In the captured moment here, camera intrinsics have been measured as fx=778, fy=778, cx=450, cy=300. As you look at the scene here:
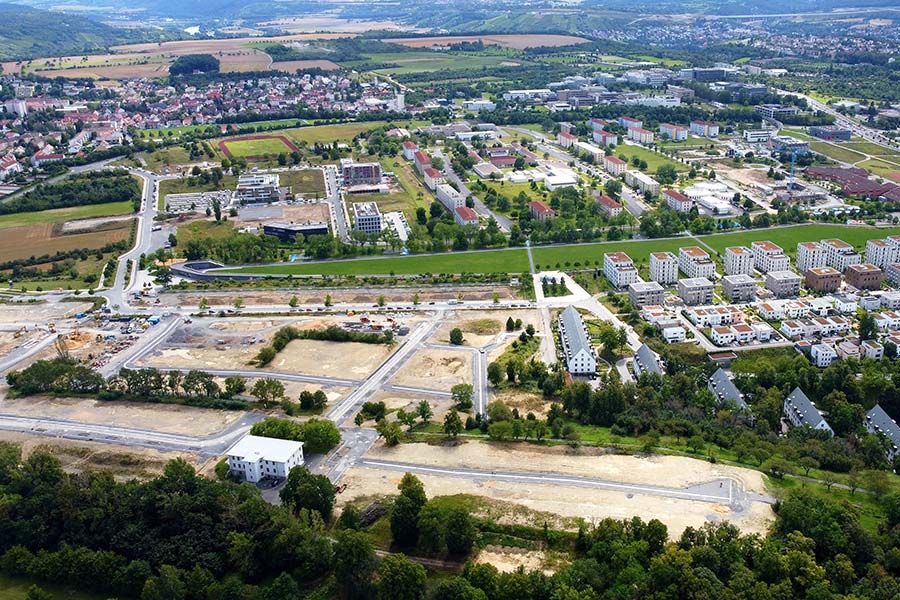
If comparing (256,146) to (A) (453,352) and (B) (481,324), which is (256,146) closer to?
(B) (481,324)

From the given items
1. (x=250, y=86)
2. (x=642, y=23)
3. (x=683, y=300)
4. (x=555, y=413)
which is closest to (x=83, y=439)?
(x=555, y=413)

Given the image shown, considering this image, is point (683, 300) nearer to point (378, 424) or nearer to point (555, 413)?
point (555, 413)

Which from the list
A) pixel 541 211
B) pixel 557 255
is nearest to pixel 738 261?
pixel 557 255

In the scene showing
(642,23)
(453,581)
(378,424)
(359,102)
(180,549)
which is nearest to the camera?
(453,581)

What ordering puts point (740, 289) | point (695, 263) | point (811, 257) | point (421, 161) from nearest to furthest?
point (740, 289) < point (695, 263) < point (811, 257) < point (421, 161)

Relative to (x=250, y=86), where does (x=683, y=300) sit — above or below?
below

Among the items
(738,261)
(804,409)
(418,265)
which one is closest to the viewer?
(804,409)

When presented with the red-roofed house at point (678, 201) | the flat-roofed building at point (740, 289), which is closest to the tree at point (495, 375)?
the flat-roofed building at point (740, 289)
